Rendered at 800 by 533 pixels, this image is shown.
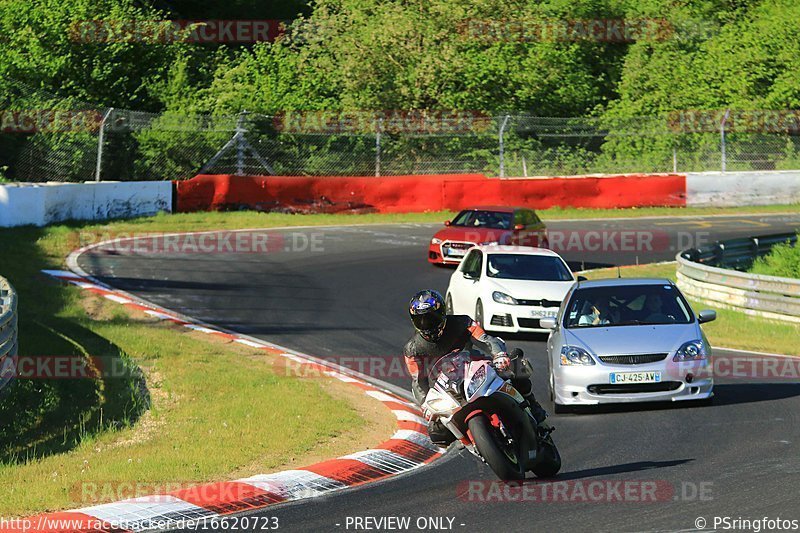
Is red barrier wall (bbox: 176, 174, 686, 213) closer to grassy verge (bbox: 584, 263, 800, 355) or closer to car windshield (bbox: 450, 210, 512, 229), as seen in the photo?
car windshield (bbox: 450, 210, 512, 229)

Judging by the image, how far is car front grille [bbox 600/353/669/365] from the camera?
12719mm

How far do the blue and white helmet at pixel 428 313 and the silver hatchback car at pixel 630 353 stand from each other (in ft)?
13.9

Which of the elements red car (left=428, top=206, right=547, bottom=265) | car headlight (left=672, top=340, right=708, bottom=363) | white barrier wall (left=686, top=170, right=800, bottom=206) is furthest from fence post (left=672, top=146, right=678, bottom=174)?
car headlight (left=672, top=340, right=708, bottom=363)

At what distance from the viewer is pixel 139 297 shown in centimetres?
2198

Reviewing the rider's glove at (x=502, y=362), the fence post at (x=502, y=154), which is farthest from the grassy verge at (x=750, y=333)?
the fence post at (x=502, y=154)

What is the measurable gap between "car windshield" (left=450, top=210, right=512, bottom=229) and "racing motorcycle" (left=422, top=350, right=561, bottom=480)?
58.6 feet

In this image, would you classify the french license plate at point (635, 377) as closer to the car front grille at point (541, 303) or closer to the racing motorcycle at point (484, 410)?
the racing motorcycle at point (484, 410)

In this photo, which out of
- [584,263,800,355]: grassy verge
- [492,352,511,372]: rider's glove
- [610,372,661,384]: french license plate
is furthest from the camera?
[584,263,800,355]: grassy verge

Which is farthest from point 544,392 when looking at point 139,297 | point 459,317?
point 139,297

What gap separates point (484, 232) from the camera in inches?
1037

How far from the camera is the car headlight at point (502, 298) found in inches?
731

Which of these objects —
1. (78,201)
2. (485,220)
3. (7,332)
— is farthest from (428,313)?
(78,201)

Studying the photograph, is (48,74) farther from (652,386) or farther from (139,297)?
(652,386)

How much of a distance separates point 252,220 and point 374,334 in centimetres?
1509
